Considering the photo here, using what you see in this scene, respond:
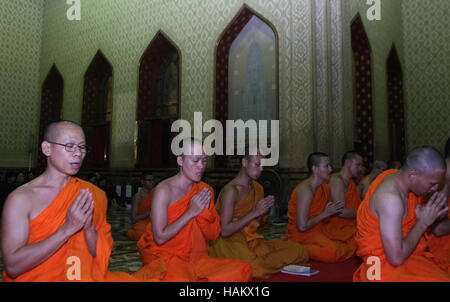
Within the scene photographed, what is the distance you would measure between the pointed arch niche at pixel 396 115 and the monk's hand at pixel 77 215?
10.7 m

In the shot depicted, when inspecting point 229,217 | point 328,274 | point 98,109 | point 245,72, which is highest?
point 245,72

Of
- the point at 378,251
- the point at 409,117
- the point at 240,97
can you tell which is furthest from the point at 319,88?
the point at 378,251

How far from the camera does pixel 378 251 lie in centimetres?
236

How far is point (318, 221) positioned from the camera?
403 cm

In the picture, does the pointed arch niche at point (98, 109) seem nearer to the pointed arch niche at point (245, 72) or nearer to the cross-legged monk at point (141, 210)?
the pointed arch niche at point (245, 72)

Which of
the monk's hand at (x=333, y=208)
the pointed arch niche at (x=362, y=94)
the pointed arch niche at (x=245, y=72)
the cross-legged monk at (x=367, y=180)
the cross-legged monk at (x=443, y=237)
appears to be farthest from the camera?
the pointed arch niche at (x=362, y=94)

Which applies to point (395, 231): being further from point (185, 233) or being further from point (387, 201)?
point (185, 233)

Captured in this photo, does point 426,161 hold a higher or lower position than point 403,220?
higher

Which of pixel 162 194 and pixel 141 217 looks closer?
pixel 162 194

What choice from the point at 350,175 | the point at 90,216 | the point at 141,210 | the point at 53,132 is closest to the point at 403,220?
the point at 90,216

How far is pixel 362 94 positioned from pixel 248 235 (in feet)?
24.5

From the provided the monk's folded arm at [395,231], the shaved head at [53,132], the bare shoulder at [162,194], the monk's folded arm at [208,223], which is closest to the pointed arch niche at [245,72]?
the monk's folded arm at [208,223]

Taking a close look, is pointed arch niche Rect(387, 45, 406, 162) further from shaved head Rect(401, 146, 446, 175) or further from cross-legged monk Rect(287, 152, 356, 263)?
shaved head Rect(401, 146, 446, 175)

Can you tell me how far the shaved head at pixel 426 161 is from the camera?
7.44 ft
